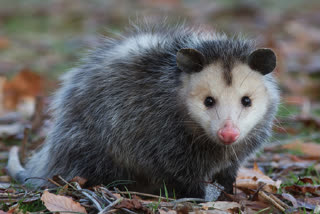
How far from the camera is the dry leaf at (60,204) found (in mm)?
2348

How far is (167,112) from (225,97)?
36 centimetres

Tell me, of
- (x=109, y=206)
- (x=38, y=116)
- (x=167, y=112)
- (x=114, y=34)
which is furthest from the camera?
(x=38, y=116)

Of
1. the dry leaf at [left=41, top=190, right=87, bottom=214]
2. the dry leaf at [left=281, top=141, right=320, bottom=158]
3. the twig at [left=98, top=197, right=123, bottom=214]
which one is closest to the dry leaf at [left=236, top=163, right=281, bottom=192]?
the dry leaf at [left=281, top=141, right=320, bottom=158]

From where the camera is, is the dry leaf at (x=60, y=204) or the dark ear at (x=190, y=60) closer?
the dry leaf at (x=60, y=204)

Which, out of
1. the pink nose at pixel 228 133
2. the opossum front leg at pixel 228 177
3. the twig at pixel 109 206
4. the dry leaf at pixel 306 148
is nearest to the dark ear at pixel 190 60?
the pink nose at pixel 228 133

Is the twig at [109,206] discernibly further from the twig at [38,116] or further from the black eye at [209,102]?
the twig at [38,116]

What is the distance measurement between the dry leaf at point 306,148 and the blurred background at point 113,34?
202 mm

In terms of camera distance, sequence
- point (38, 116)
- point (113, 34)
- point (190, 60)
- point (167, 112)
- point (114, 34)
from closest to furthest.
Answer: point (190, 60)
point (167, 112)
point (114, 34)
point (38, 116)
point (113, 34)

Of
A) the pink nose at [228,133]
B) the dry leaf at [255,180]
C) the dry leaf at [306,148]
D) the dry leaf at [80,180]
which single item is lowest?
the dry leaf at [80,180]

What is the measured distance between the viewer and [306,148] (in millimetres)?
3686

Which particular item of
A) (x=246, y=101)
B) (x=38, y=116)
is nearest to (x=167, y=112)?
(x=246, y=101)

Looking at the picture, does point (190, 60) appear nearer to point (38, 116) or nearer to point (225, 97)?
point (225, 97)

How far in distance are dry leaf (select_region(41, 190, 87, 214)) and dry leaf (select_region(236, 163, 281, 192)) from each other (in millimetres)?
927

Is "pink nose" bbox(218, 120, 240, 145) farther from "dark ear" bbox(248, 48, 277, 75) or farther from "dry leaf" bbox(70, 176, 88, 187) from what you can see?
"dry leaf" bbox(70, 176, 88, 187)
